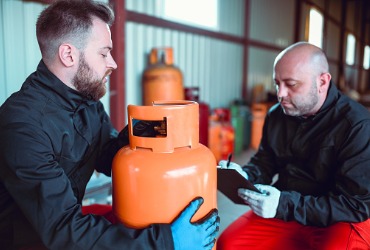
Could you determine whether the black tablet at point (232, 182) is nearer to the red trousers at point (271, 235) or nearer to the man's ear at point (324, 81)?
the red trousers at point (271, 235)

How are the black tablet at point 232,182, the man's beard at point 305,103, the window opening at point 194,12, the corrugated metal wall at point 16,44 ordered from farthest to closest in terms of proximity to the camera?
the window opening at point 194,12
the corrugated metal wall at point 16,44
the man's beard at point 305,103
the black tablet at point 232,182

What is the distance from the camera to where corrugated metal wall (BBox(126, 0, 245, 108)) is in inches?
168

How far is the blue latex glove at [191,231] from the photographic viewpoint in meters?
1.18

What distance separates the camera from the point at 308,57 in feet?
5.90

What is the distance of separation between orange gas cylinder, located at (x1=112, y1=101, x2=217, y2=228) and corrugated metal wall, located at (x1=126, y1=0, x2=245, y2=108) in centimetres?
304

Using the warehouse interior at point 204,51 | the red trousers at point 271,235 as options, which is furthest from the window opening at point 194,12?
the red trousers at point 271,235

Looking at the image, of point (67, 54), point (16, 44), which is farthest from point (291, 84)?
point (16, 44)

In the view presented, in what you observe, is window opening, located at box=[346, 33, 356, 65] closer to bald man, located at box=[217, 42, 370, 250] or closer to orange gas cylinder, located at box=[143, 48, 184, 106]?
orange gas cylinder, located at box=[143, 48, 184, 106]

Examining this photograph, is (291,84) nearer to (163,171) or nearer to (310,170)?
(310,170)

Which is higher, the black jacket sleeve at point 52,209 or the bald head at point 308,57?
the bald head at point 308,57

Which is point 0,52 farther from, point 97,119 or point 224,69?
point 224,69

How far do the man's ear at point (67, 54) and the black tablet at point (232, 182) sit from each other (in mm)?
801

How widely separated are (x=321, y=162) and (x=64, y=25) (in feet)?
4.60

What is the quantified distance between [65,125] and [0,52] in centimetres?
180
